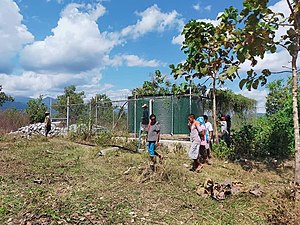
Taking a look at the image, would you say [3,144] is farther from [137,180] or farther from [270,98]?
[270,98]

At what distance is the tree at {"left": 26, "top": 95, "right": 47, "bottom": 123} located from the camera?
69.3 ft

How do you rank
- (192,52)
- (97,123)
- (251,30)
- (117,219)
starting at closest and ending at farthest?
1. (117,219)
2. (251,30)
3. (192,52)
4. (97,123)

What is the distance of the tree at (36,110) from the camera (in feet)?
69.3

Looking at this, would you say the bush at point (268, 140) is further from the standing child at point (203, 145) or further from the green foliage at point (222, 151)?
the standing child at point (203, 145)

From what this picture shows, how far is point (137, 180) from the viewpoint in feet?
21.8

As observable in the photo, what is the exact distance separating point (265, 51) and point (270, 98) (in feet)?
25.9

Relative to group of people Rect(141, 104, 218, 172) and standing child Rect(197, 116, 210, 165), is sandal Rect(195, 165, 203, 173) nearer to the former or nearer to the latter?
group of people Rect(141, 104, 218, 172)

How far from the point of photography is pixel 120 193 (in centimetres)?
586

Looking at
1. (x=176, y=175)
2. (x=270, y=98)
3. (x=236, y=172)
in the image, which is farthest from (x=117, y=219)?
(x=270, y=98)

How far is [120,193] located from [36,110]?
17.3 meters

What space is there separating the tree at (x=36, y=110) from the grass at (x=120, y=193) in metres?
12.2

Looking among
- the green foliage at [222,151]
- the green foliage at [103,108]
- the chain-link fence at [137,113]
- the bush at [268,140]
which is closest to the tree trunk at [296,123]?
the green foliage at [222,151]

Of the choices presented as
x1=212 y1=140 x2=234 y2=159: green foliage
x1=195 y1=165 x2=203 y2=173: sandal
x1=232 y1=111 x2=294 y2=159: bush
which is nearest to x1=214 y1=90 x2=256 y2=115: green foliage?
x1=232 y1=111 x2=294 y2=159: bush

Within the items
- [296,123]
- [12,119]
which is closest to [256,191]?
[296,123]
